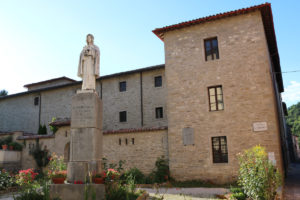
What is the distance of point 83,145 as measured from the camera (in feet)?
26.3

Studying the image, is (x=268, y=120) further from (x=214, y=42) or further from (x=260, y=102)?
(x=214, y=42)

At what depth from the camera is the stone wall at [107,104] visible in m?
19.5

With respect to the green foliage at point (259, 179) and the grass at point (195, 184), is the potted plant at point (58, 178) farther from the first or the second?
the grass at point (195, 184)

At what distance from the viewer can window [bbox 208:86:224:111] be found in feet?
42.1

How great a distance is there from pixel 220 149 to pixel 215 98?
265cm

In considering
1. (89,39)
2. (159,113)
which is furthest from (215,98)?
(89,39)

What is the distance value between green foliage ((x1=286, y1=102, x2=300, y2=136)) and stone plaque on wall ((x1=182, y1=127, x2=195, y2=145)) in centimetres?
4524

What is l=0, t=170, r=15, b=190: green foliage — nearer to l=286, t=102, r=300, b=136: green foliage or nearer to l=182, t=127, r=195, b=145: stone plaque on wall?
l=182, t=127, r=195, b=145: stone plaque on wall

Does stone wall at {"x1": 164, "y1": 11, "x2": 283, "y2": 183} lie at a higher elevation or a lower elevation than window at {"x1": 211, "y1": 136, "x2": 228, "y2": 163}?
higher

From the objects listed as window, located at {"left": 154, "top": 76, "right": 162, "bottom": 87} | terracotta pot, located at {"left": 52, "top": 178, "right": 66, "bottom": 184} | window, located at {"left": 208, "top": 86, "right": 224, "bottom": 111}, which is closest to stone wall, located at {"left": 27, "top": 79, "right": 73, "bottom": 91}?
window, located at {"left": 154, "top": 76, "right": 162, "bottom": 87}

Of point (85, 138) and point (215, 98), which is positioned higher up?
point (215, 98)

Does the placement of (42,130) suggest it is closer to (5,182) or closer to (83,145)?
(5,182)

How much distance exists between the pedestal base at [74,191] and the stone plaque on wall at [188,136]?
263 inches

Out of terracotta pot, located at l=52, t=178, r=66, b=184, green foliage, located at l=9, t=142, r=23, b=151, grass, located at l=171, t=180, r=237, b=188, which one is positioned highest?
green foliage, located at l=9, t=142, r=23, b=151
